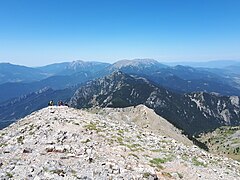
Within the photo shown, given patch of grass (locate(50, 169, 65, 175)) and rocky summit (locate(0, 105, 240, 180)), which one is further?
rocky summit (locate(0, 105, 240, 180))

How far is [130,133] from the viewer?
35.3 metres

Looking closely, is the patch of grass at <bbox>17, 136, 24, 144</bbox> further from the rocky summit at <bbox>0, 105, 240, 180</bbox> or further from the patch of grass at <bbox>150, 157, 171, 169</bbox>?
the patch of grass at <bbox>150, 157, 171, 169</bbox>

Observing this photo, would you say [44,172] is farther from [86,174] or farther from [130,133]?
[130,133]

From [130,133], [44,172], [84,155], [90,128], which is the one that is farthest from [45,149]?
[130,133]

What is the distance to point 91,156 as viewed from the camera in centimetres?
2320

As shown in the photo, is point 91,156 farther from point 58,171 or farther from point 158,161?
point 158,161

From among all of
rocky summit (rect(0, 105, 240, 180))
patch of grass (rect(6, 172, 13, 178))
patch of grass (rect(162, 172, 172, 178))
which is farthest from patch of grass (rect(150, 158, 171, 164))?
patch of grass (rect(6, 172, 13, 178))

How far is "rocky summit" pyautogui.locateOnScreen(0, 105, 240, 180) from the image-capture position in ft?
65.3

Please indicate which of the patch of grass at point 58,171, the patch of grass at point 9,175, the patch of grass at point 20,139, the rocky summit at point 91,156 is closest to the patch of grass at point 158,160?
the rocky summit at point 91,156

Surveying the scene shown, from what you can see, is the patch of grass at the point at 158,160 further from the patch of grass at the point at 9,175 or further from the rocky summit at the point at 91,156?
the patch of grass at the point at 9,175

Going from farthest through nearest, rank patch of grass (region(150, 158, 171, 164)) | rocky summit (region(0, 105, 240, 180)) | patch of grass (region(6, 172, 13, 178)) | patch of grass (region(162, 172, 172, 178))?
patch of grass (region(150, 158, 171, 164)) < patch of grass (region(162, 172, 172, 178)) < rocky summit (region(0, 105, 240, 180)) < patch of grass (region(6, 172, 13, 178))

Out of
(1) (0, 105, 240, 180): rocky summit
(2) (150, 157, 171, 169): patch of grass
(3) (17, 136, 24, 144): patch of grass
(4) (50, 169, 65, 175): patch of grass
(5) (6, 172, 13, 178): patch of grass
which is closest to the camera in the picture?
(5) (6, 172, 13, 178): patch of grass

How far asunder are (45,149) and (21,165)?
14.0 feet

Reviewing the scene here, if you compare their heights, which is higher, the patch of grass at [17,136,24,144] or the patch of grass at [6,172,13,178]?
the patch of grass at [6,172,13,178]
